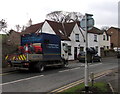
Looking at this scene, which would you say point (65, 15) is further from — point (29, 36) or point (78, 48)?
point (29, 36)

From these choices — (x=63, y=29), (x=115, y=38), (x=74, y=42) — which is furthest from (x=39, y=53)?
(x=115, y=38)

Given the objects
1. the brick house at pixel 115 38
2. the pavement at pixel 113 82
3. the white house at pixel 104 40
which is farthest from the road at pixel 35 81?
the brick house at pixel 115 38

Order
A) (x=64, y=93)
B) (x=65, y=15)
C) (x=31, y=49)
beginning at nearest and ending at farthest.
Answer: (x=64, y=93)
(x=31, y=49)
(x=65, y=15)

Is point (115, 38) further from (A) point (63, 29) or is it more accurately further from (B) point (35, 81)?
(B) point (35, 81)

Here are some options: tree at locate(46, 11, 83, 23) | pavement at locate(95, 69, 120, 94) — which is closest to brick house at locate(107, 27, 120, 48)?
tree at locate(46, 11, 83, 23)

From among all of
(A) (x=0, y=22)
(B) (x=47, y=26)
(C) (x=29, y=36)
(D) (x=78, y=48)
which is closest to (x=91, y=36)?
(D) (x=78, y=48)

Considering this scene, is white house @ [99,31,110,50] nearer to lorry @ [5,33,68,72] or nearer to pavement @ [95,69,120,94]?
lorry @ [5,33,68,72]

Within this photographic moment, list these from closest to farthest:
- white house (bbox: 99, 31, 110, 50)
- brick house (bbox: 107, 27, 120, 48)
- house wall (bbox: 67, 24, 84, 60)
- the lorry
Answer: the lorry → house wall (bbox: 67, 24, 84, 60) → white house (bbox: 99, 31, 110, 50) → brick house (bbox: 107, 27, 120, 48)

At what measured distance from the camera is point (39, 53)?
14477mm

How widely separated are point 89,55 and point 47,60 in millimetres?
7746

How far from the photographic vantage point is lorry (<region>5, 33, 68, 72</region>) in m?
13.2

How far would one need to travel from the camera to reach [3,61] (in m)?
16.3

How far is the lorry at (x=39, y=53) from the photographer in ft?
43.2

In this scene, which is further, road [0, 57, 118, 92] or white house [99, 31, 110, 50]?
white house [99, 31, 110, 50]
